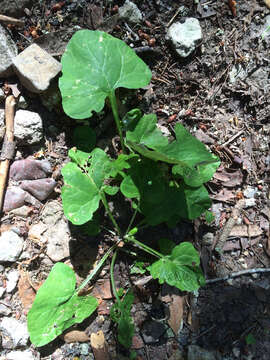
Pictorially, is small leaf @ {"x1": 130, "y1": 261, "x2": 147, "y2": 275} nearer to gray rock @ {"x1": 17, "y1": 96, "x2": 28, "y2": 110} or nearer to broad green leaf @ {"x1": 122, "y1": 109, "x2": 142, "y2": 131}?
broad green leaf @ {"x1": 122, "y1": 109, "x2": 142, "y2": 131}

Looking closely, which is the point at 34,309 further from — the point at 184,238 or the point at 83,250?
the point at 184,238

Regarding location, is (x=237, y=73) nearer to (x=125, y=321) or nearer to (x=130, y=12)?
(x=130, y=12)

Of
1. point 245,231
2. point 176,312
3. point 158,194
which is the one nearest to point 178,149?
point 158,194

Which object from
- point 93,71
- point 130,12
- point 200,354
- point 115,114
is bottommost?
point 200,354

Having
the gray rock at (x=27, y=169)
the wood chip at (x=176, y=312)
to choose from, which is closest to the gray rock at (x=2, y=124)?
the gray rock at (x=27, y=169)

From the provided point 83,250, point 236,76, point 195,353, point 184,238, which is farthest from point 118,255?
point 236,76

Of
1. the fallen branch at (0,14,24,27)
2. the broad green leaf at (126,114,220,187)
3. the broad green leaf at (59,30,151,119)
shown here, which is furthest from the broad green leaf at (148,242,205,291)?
the fallen branch at (0,14,24,27)
